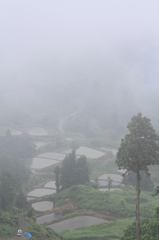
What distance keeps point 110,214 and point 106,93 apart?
152628 mm

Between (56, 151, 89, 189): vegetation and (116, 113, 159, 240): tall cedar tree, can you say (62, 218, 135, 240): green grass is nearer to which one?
(116, 113, 159, 240): tall cedar tree

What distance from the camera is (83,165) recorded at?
53.6 metres

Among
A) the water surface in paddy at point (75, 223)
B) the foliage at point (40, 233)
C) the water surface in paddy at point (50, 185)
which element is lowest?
the foliage at point (40, 233)

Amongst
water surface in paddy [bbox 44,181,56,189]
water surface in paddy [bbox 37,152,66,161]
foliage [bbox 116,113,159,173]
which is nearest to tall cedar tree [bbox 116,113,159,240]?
foliage [bbox 116,113,159,173]

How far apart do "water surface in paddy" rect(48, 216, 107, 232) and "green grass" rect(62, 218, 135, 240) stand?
8.04 ft

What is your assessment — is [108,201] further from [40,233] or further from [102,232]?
[40,233]

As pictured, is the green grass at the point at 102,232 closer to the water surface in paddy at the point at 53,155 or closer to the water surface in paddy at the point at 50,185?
the water surface in paddy at the point at 50,185

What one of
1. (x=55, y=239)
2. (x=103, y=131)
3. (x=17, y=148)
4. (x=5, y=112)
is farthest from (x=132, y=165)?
(x=5, y=112)

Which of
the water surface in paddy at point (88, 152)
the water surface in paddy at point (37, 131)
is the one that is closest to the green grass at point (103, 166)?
the water surface in paddy at point (88, 152)

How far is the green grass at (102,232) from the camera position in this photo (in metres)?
30.0

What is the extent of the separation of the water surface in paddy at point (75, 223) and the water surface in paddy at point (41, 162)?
117 feet

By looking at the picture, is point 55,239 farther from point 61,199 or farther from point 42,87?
point 42,87

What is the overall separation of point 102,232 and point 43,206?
1705 cm

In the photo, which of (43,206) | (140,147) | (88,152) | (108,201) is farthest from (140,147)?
(88,152)
